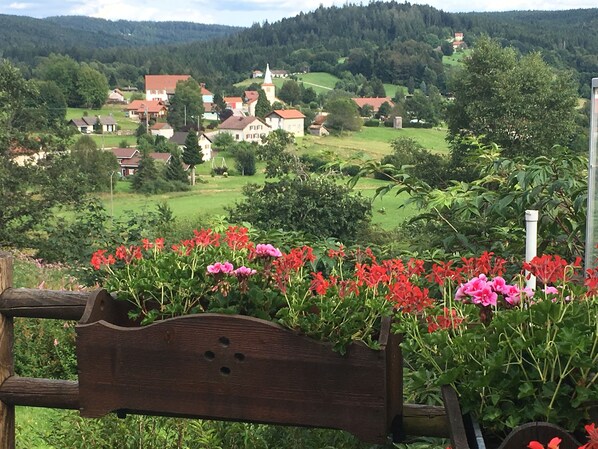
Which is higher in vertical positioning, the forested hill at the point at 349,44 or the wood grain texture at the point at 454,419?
the forested hill at the point at 349,44

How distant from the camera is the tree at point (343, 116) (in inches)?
1619

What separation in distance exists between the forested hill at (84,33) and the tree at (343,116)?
38731 mm

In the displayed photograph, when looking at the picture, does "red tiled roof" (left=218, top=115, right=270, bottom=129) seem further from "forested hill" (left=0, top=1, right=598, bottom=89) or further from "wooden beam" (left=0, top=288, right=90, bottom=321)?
"wooden beam" (left=0, top=288, right=90, bottom=321)

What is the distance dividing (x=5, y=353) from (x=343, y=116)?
40208mm

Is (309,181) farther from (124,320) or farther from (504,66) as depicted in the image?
(124,320)

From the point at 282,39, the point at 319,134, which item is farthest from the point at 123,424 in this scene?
the point at 282,39

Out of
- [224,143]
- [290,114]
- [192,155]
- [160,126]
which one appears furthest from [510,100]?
[160,126]

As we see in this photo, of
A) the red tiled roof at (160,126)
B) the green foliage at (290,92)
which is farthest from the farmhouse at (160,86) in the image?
the red tiled roof at (160,126)

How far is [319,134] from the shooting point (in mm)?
41312

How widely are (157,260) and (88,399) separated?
281mm

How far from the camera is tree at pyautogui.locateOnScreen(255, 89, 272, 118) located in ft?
177

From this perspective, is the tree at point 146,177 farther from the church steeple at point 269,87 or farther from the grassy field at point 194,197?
the church steeple at point 269,87

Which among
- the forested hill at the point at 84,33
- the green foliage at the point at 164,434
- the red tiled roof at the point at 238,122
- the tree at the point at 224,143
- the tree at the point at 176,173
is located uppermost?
the forested hill at the point at 84,33

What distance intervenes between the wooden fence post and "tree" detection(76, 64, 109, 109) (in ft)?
174
